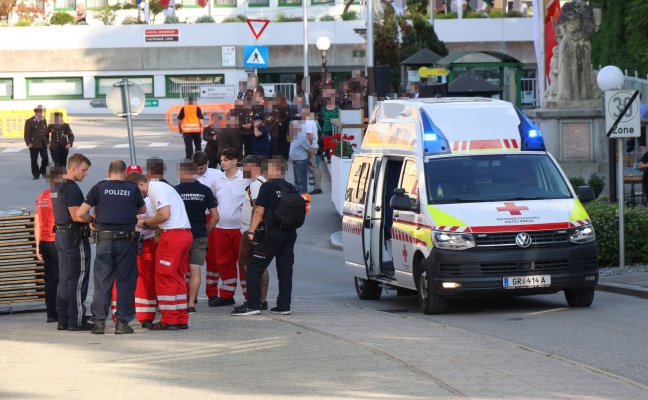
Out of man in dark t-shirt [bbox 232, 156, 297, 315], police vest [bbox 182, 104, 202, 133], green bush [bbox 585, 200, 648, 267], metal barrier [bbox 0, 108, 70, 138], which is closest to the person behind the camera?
man in dark t-shirt [bbox 232, 156, 297, 315]

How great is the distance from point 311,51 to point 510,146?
44739 mm

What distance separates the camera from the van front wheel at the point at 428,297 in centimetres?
1458

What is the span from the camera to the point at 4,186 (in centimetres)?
3195

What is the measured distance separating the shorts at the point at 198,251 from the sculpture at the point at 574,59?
53.8 ft

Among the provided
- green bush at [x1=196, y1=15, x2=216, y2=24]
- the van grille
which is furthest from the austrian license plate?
green bush at [x1=196, y1=15, x2=216, y2=24]

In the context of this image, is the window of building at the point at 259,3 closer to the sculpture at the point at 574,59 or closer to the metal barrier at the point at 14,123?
the metal barrier at the point at 14,123

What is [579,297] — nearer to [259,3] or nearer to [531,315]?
[531,315]

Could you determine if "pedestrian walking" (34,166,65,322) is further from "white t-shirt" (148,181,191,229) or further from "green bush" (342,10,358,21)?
"green bush" (342,10,358,21)

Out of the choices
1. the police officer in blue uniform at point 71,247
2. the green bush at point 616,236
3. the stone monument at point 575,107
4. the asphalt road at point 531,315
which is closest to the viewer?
the asphalt road at point 531,315

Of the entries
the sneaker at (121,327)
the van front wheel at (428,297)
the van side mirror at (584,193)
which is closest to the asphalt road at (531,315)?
the van front wheel at (428,297)

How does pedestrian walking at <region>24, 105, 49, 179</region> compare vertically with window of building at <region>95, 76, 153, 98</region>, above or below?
below

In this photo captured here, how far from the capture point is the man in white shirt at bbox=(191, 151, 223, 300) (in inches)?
606

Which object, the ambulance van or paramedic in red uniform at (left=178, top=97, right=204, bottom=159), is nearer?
the ambulance van

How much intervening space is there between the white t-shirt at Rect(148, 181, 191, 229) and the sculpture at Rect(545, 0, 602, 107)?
17.5 m
